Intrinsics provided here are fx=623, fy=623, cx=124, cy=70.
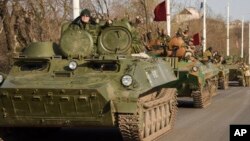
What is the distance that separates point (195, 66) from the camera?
18.3m

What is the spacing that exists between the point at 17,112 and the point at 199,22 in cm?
5095

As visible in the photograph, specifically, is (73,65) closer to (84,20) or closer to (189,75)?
(84,20)

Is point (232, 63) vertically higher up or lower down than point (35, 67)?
lower down

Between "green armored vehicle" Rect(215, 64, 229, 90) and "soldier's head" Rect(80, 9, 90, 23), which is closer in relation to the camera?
"soldier's head" Rect(80, 9, 90, 23)

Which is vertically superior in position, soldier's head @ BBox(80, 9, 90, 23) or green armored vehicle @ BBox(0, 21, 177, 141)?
soldier's head @ BBox(80, 9, 90, 23)

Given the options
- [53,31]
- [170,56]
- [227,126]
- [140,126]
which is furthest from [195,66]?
[140,126]

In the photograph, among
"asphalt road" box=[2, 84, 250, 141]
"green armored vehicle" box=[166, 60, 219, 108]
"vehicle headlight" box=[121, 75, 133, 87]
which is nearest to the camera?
"vehicle headlight" box=[121, 75, 133, 87]

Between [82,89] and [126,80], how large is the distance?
2.58ft

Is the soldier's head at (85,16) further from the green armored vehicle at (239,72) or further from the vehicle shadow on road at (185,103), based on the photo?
the green armored vehicle at (239,72)

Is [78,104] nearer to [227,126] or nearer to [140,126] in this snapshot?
[140,126]

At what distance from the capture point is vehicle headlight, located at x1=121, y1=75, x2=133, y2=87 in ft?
33.5

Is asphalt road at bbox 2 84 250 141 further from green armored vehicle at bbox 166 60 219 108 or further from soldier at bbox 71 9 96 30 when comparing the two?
soldier at bbox 71 9 96 30

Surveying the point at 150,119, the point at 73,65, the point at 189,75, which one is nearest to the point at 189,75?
the point at 189,75

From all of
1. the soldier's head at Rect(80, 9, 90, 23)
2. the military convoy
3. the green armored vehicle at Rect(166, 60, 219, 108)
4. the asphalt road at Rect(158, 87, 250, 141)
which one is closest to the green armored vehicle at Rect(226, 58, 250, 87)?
the asphalt road at Rect(158, 87, 250, 141)
